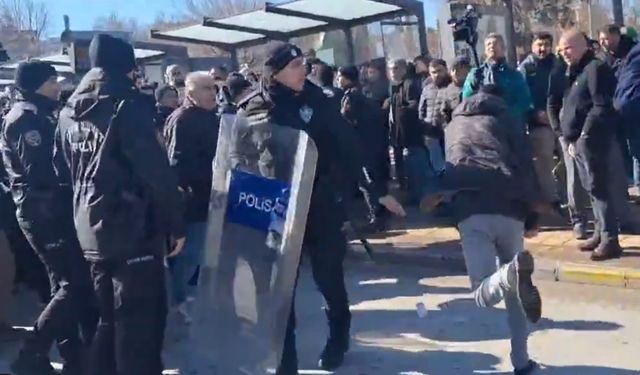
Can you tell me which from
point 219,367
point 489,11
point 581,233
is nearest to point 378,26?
point 489,11

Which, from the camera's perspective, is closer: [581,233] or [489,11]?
[581,233]

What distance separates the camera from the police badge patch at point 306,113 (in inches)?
209

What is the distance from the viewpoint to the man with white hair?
6758 millimetres

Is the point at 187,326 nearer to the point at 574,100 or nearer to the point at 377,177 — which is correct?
the point at 377,177

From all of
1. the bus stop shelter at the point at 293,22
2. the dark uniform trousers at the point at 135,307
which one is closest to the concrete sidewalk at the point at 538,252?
the bus stop shelter at the point at 293,22

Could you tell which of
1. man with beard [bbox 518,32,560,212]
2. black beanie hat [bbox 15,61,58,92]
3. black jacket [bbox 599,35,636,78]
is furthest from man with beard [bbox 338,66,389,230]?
black beanie hat [bbox 15,61,58,92]

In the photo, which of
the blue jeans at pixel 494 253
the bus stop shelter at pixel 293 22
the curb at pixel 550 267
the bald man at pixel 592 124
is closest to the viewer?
the blue jeans at pixel 494 253

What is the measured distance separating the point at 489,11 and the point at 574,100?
12.9 feet

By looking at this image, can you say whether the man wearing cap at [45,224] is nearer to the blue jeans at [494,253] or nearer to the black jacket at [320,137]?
the black jacket at [320,137]

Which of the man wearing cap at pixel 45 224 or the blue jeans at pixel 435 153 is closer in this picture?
the man wearing cap at pixel 45 224

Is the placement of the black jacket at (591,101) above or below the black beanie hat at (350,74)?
below

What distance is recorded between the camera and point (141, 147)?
4.68m

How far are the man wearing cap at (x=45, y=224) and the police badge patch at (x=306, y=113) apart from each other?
1668 mm

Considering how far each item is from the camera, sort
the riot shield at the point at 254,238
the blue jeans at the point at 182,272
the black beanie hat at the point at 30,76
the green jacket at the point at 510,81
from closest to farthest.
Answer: the riot shield at the point at 254,238, the black beanie hat at the point at 30,76, the blue jeans at the point at 182,272, the green jacket at the point at 510,81
